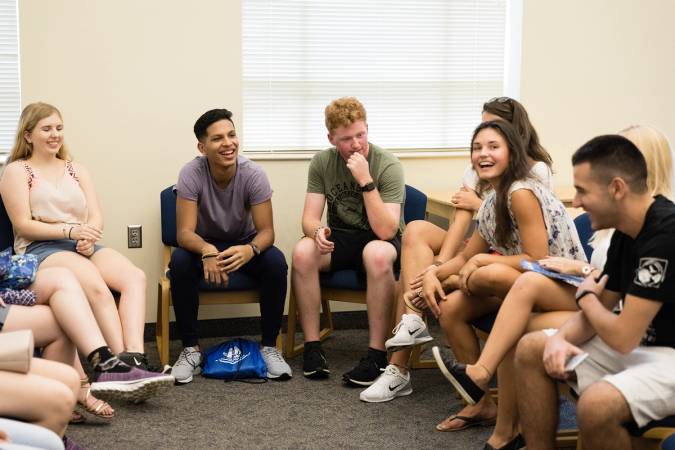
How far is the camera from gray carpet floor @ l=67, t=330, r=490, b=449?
3184 mm

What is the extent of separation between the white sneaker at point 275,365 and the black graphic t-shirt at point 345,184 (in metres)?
0.67

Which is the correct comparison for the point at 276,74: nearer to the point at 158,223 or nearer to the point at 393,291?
the point at 158,223

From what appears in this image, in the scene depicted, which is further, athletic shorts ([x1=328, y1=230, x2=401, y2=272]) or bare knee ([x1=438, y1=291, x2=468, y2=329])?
athletic shorts ([x1=328, y1=230, x2=401, y2=272])

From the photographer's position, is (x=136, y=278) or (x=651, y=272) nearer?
(x=651, y=272)

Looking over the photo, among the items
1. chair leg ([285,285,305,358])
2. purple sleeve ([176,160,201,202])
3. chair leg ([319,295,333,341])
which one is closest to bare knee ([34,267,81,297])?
purple sleeve ([176,160,201,202])

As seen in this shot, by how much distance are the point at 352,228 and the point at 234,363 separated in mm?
847

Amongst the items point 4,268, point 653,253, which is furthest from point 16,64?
point 653,253

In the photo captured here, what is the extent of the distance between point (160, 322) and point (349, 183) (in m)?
1.23

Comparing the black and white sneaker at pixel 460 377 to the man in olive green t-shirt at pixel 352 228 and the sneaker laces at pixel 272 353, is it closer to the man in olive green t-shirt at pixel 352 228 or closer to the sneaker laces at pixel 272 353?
the man in olive green t-shirt at pixel 352 228

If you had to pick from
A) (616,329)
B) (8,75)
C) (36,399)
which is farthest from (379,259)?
(8,75)

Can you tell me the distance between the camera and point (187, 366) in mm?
3957

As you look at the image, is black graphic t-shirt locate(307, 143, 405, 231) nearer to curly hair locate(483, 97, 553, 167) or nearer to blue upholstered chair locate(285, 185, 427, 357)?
blue upholstered chair locate(285, 185, 427, 357)

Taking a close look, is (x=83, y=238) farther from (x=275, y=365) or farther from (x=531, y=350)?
(x=531, y=350)

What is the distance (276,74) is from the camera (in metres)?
4.70
